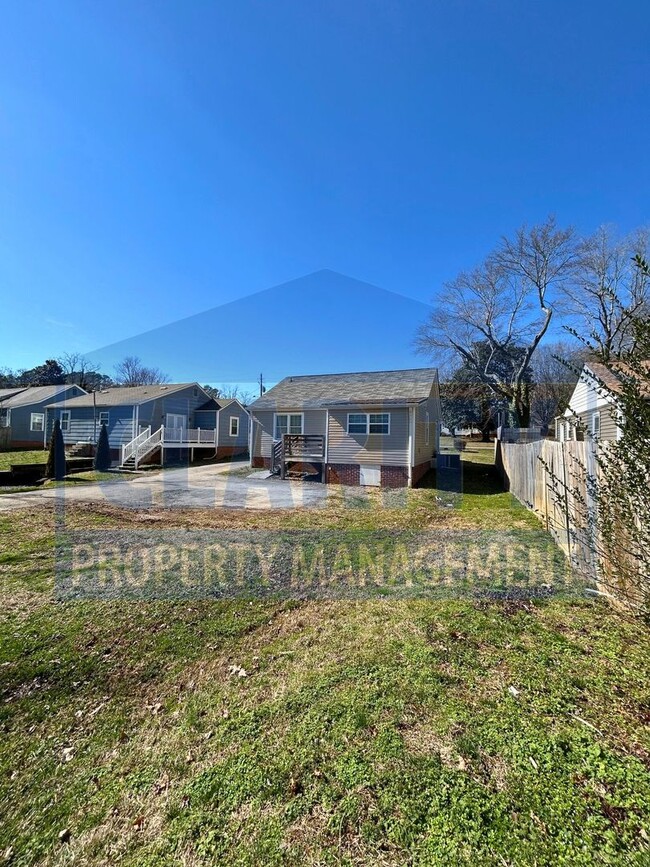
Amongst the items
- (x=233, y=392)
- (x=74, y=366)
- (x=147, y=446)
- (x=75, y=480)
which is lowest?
(x=75, y=480)

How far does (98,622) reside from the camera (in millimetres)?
3873

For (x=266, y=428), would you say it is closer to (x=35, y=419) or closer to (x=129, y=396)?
(x=129, y=396)

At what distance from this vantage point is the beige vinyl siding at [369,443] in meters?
13.9

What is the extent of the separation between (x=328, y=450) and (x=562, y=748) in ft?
42.5

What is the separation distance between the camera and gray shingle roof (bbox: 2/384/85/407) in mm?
27188

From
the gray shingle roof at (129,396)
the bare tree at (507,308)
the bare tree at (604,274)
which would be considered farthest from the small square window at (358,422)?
the bare tree at (604,274)

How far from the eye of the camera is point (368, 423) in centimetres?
1445

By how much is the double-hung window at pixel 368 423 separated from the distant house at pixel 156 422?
35.7 ft

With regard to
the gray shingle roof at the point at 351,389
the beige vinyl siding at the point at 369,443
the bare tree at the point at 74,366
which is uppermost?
the bare tree at the point at 74,366

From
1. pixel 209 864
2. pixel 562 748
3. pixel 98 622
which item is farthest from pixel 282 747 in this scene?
pixel 98 622

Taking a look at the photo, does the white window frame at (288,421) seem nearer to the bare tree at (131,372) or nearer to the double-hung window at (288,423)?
the double-hung window at (288,423)

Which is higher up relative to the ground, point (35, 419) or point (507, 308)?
point (507, 308)

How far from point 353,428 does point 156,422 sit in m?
13.4

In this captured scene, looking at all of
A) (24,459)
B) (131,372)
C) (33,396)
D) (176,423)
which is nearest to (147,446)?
(176,423)
